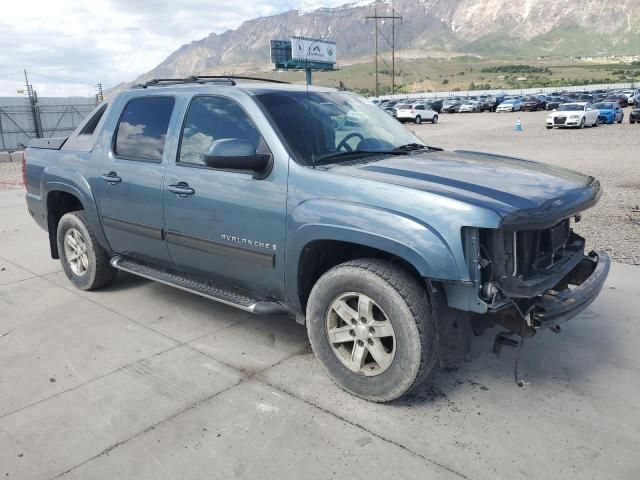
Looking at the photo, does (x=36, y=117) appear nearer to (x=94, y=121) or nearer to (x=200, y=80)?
(x=94, y=121)

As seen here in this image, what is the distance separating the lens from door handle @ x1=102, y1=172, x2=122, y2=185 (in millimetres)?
4527

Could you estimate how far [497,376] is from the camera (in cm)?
367

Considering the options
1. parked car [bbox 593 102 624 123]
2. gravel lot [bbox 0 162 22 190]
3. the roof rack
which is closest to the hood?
the roof rack

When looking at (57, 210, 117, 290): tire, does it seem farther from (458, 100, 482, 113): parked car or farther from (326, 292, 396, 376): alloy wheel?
(458, 100, 482, 113): parked car

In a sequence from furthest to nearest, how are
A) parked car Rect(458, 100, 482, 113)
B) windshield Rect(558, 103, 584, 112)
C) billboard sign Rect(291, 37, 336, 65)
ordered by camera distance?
billboard sign Rect(291, 37, 336, 65), parked car Rect(458, 100, 482, 113), windshield Rect(558, 103, 584, 112)

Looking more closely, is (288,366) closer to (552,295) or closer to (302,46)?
(552,295)

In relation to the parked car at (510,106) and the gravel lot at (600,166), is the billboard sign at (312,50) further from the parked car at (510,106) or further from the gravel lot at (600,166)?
the gravel lot at (600,166)

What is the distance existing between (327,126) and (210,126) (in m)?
0.82

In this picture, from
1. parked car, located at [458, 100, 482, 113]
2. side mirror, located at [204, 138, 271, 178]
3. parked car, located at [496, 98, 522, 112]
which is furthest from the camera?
parked car, located at [458, 100, 482, 113]

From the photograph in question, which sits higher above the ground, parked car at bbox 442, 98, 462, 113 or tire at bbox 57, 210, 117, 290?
parked car at bbox 442, 98, 462, 113

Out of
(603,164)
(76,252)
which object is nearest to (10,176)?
(76,252)

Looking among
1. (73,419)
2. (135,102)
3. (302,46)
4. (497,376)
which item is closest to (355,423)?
(497,376)

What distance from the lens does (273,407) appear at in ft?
10.8

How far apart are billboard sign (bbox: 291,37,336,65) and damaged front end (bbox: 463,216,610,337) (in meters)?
68.6
